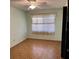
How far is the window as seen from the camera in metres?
7.50

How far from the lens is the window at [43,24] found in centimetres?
750

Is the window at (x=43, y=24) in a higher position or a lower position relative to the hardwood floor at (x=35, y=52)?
higher

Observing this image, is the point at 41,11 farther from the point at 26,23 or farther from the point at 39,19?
the point at 26,23

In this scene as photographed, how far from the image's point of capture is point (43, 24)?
7.77 metres

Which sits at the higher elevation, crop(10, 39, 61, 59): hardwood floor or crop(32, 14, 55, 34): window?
crop(32, 14, 55, 34): window

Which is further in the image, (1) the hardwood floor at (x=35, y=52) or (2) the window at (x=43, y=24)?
(2) the window at (x=43, y=24)

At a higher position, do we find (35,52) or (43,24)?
(43,24)

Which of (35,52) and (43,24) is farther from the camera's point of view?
(43,24)

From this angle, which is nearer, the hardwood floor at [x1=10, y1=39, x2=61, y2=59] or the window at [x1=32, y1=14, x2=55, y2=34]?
the hardwood floor at [x1=10, y1=39, x2=61, y2=59]
